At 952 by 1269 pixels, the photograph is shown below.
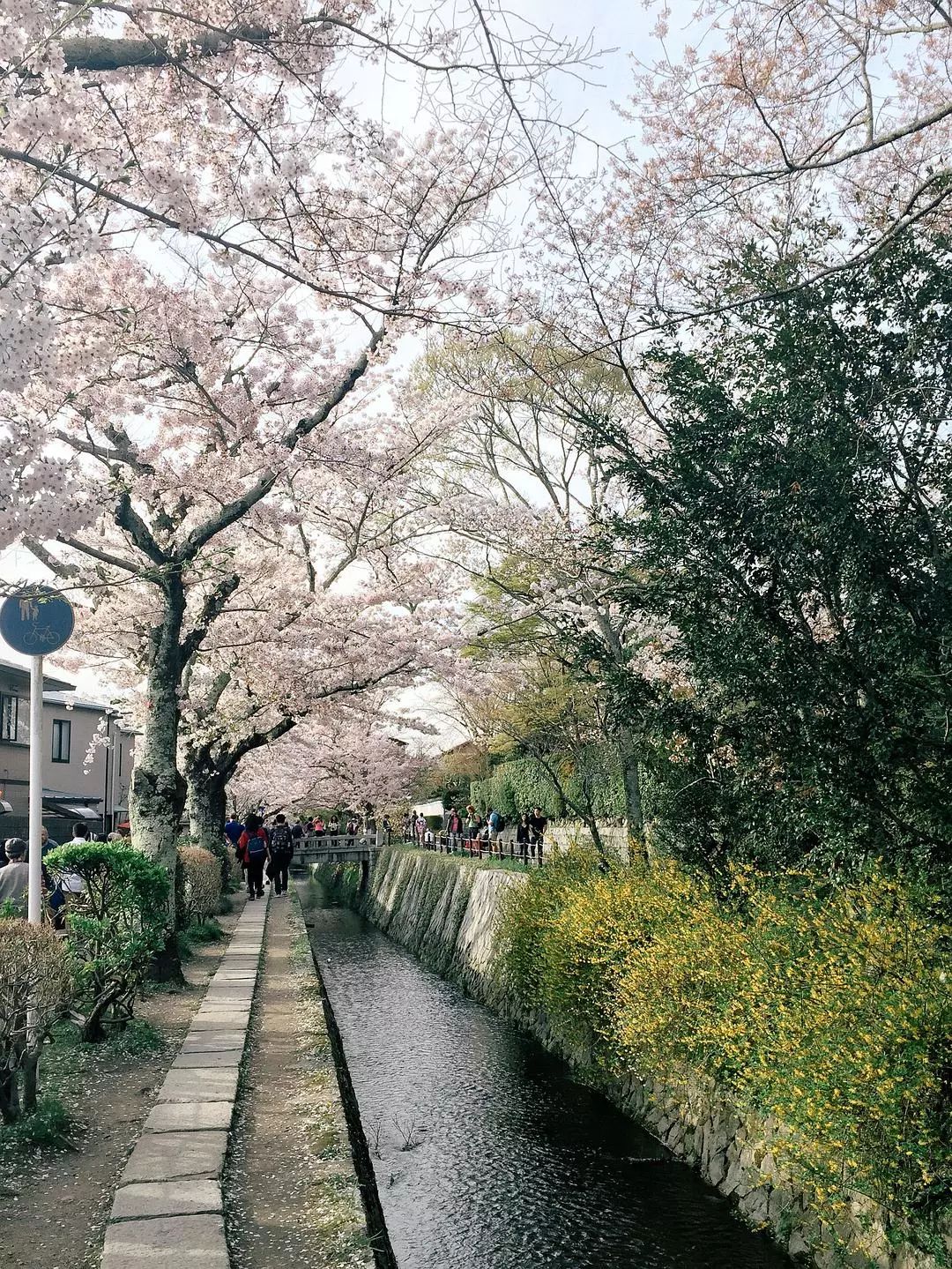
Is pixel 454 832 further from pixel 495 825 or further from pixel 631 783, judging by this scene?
pixel 631 783

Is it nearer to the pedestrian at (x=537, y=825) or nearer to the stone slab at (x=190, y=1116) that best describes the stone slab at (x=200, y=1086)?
the stone slab at (x=190, y=1116)

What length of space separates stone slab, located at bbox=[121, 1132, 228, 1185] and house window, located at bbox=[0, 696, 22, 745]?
29.8 meters

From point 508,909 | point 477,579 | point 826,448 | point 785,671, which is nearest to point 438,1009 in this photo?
point 508,909

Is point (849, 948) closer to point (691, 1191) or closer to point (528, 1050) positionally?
point (691, 1191)

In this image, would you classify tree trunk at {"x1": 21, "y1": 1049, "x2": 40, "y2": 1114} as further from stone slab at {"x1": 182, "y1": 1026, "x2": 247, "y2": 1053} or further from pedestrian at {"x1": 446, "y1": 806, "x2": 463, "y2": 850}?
pedestrian at {"x1": 446, "y1": 806, "x2": 463, "y2": 850}

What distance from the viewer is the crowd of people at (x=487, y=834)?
2061cm

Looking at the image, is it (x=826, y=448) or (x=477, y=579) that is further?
(x=477, y=579)

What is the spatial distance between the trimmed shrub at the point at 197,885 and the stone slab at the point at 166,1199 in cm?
862

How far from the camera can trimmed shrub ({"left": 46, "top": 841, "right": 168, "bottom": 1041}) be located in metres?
6.95

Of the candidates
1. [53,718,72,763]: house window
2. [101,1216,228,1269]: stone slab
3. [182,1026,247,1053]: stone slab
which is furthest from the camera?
[53,718,72,763]: house window

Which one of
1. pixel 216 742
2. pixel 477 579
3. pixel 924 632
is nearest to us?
pixel 924 632

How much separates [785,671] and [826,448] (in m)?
1.42

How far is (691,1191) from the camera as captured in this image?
23.0 feet

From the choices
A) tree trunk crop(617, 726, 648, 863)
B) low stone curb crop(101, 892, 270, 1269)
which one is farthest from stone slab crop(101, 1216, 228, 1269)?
tree trunk crop(617, 726, 648, 863)
